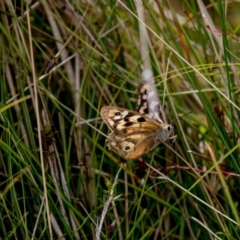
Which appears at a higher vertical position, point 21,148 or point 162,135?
point 21,148

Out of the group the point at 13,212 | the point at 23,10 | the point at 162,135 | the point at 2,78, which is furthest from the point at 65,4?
the point at 13,212

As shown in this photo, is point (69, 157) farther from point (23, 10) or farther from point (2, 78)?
point (23, 10)

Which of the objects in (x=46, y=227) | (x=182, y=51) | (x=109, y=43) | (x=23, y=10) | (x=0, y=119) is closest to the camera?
(x=46, y=227)

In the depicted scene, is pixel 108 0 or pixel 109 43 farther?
pixel 109 43

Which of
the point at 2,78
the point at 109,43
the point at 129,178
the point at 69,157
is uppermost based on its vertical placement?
the point at 2,78
